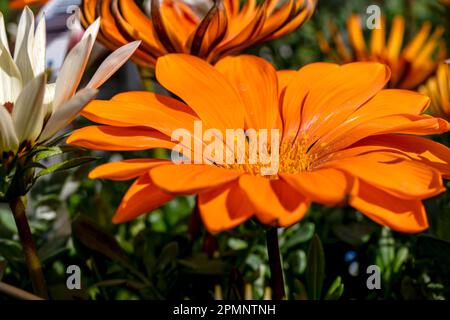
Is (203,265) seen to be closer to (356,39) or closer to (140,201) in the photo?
(140,201)

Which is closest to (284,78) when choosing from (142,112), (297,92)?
(297,92)

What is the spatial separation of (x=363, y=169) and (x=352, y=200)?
3 centimetres

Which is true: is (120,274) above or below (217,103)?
below

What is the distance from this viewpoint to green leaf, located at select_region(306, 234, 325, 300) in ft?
1.97

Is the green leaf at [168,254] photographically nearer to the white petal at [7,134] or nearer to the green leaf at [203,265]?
the green leaf at [203,265]

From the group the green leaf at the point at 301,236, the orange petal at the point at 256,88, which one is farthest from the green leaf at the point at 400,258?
the orange petal at the point at 256,88

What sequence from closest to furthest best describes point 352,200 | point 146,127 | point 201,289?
point 352,200 < point 146,127 < point 201,289

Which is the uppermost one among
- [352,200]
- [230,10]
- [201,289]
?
[230,10]

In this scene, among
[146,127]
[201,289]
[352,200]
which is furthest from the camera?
[201,289]

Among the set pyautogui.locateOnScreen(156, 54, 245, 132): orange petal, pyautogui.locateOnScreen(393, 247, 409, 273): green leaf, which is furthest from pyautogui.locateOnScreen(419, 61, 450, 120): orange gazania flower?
pyautogui.locateOnScreen(156, 54, 245, 132): orange petal

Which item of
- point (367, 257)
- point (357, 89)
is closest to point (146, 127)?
point (357, 89)
